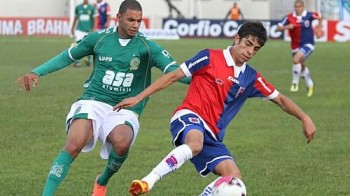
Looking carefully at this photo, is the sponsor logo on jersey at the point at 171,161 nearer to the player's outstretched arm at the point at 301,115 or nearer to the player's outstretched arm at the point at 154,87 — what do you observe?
the player's outstretched arm at the point at 154,87

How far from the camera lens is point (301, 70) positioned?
69.9 ft

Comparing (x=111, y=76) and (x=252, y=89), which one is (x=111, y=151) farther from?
(x=252, y=89)

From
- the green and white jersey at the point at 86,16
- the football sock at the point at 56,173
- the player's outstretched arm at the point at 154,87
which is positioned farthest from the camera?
the green and white jersey at the point at 86,16

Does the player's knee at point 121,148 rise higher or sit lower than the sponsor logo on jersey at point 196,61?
lower

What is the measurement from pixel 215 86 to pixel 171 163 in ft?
3.30

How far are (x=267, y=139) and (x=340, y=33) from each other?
33.6 meters

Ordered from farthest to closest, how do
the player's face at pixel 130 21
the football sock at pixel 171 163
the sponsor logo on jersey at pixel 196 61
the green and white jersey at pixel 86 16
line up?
the green and white jersey at pixel 86 16 < the player's face at pixel 130 21 < the sponsor logo on jersey at pixel 196 61 < the football sock at pixel 171 163

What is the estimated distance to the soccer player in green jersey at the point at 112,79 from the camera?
871 cm

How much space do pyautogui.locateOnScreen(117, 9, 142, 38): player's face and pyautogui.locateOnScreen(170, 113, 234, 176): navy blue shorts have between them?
44.5 inches

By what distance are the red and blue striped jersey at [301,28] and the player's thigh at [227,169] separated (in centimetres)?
1445

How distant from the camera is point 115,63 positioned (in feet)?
29.1

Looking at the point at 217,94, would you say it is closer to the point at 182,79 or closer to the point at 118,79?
the point at 182,79

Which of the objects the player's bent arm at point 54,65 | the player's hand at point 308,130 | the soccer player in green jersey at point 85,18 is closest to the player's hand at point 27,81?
the player's bent arm at point 54,65

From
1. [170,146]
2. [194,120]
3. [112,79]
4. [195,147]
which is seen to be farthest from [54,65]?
[170,146]
